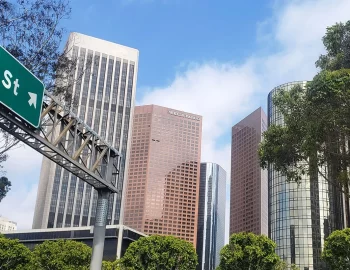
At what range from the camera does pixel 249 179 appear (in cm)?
18825

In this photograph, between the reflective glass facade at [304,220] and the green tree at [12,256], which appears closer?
the green tree at [12,256]

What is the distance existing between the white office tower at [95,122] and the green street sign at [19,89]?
114 m

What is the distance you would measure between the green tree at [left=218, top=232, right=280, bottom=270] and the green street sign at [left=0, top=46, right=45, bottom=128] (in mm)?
29649

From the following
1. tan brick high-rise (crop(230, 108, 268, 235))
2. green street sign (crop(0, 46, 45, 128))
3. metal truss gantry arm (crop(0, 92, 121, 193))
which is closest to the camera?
green street sign (crop(0, 46, 45, 128))

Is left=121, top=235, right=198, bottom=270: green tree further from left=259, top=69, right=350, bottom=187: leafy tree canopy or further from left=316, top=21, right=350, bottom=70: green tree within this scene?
left=316, top=21, right=350, bottom=70: green tree

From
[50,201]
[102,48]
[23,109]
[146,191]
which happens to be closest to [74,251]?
[23,109]

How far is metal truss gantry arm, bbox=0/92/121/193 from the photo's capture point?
12.7 meters

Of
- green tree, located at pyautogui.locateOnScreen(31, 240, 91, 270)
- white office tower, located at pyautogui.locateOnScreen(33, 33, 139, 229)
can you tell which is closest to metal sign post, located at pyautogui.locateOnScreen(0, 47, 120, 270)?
green tree, located at pyautogui.locateOnScreen(31, 240, 91, 270)

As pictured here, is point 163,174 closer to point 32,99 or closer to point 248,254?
point 248,254

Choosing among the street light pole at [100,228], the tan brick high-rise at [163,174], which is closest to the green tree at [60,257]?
the street light pole at [100,228]

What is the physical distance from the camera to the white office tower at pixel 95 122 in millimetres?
121938

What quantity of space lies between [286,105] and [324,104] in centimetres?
249

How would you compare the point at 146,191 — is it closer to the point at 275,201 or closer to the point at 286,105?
the point at 275,201

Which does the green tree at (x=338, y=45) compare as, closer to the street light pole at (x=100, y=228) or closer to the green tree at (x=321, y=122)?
the green tree at (x=321, y=122)
